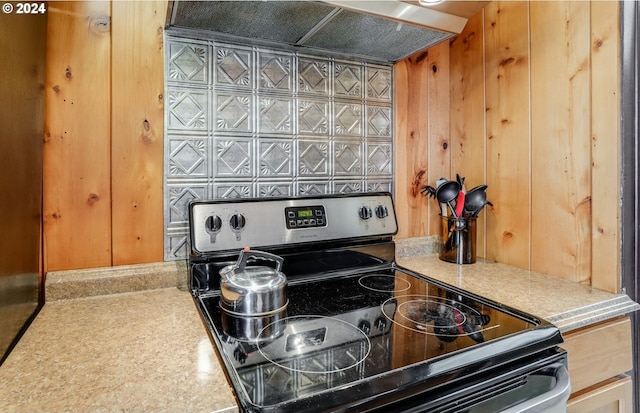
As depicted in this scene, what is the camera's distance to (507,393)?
663 millimetres

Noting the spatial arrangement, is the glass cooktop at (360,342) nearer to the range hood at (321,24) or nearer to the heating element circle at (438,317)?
the heating element circle at (438,317)

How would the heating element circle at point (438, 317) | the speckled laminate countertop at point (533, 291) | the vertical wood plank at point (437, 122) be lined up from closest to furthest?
the heating element circle at point (438, 317) → the speckled laminate countertop at point (533, 291) → the vertical wood plank at point (437, 122)

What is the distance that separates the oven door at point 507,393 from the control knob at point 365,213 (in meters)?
0.64

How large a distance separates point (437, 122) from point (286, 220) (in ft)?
2.68

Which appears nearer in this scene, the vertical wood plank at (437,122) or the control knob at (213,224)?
the control knob at (213,224)

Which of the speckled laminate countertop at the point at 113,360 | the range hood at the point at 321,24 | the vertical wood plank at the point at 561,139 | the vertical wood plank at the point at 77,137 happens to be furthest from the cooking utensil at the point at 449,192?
the vertical wood plank at the point at 77,137

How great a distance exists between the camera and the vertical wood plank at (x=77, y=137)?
3.13 feet

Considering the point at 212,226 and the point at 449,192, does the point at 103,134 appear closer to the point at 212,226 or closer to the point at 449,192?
the point at 212,226

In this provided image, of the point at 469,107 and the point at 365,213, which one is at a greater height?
the point at 469,107

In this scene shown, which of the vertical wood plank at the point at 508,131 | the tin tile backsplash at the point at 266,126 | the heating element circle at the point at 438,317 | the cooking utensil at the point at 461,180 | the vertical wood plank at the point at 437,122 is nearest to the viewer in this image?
the heating element circle at the point at 438,317

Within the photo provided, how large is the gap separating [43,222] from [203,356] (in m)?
0.66

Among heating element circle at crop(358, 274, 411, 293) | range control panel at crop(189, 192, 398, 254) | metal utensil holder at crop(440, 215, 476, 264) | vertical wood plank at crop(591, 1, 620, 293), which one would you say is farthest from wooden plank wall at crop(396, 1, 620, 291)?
heating element circle at crop(358, 274, 411, 293)

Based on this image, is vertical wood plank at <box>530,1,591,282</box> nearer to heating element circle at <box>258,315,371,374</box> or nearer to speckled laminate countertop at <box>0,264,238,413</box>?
heating element circle at <box>258,315,371,374</box>

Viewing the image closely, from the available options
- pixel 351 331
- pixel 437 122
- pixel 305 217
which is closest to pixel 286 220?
pixel 305 217
